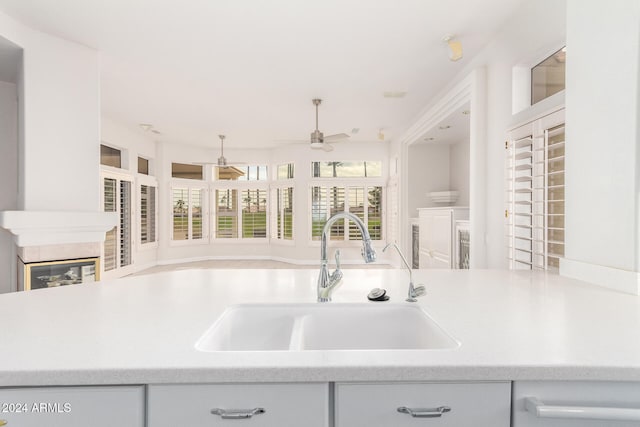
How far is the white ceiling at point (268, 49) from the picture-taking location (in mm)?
2727

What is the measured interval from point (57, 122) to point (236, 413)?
3421 mm

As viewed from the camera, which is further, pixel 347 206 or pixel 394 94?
pixel 347 206

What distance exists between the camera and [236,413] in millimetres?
774

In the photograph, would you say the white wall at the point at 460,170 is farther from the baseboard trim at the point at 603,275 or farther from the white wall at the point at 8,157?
the white wall at the point at 8,157

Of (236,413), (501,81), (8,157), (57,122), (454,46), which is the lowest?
(236,413)

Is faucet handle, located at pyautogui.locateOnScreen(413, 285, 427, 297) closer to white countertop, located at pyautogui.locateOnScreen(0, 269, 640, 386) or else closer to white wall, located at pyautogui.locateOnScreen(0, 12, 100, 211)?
white countertop, located at pyautogui.locateOnScreen(0, 269, 640, 386)

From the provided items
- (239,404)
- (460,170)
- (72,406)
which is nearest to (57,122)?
(72,406)

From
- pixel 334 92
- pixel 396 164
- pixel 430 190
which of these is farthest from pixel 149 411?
pixel 396 164

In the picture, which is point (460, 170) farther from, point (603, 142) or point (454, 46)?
point (603, 142)

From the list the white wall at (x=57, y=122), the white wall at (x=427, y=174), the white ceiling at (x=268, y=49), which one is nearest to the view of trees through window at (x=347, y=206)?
the white wall at (x=427, y=174)

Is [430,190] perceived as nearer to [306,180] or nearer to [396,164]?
[396,164]

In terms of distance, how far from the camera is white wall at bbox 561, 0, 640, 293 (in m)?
1.43

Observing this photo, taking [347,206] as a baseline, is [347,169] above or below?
above

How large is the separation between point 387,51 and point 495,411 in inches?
131
